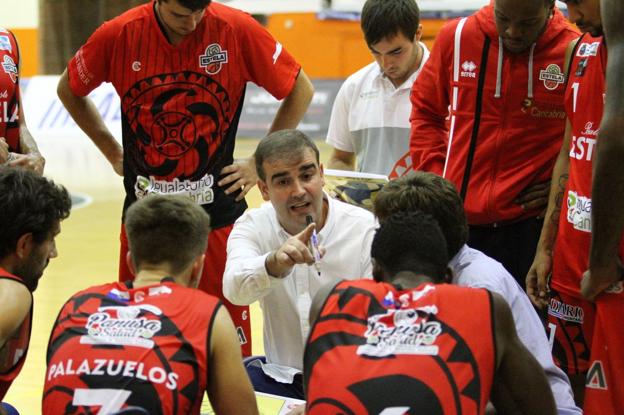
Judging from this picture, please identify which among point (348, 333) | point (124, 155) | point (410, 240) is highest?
A: point (410, 240)

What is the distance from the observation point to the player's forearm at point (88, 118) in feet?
15.3

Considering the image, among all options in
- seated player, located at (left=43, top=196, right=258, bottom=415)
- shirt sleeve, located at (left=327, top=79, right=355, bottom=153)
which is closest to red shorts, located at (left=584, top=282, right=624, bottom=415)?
seated player, located at (left=43, top=196, right=258, bottom=415)

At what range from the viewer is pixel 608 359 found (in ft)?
11.0

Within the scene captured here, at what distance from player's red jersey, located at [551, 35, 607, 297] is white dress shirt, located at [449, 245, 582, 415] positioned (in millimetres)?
587

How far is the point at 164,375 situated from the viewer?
2.57m

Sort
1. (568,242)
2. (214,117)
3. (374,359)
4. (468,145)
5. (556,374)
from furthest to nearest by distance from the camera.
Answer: (214,117), (468,145), (568,242), (556,374), (374,359)

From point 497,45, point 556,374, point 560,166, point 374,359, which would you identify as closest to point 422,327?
point 374,359

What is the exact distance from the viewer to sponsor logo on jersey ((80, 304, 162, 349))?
8.52 feet

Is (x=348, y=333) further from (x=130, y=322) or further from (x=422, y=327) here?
(x=130, y=322)

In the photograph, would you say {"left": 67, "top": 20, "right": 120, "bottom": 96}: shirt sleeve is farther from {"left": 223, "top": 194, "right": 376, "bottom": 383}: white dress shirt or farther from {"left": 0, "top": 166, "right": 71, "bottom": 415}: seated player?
{"left": 0, "top": 166, "right": 71, "bottom": 415}: seated player

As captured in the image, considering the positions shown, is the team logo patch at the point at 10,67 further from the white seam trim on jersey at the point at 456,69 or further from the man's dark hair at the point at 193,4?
the white seam trim on jersey at the point at 456,69

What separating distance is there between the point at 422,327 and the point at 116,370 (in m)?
0.78

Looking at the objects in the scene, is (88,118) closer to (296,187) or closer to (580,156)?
(296,187)

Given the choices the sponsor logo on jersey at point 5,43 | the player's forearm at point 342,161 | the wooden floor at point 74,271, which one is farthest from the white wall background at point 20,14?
the sponsor logo on jersey at point 5,43
